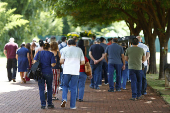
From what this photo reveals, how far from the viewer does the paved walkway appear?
27.5 feet

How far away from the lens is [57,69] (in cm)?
1011

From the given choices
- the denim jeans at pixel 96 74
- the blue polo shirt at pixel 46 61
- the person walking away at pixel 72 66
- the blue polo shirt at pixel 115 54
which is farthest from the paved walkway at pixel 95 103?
the blue polo shirt at pixel 115 54

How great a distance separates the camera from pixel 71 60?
332 inches

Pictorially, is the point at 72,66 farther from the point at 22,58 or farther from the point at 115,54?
the point at 22,58

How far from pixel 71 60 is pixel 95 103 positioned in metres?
1.73

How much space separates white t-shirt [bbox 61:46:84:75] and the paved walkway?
0.98 meters

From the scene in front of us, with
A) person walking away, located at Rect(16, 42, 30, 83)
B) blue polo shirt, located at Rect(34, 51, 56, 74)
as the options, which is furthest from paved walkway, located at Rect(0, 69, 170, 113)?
person walking away, located at Rect(16, 42, 30, 83)

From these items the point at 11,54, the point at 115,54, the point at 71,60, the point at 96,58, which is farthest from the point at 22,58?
the point at 71,60

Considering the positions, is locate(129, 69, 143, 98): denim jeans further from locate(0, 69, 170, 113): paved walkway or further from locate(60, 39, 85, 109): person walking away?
locate(60, 39, 85, 109): person walking away

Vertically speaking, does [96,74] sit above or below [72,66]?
below

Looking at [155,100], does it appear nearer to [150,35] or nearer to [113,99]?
[113,99]

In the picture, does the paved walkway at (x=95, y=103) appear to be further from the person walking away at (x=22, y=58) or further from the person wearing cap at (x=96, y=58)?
the person walking away at (x=22, y=58)

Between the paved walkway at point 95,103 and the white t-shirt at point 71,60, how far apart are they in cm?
98

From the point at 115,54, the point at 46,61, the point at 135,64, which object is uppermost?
the point at 115,54
